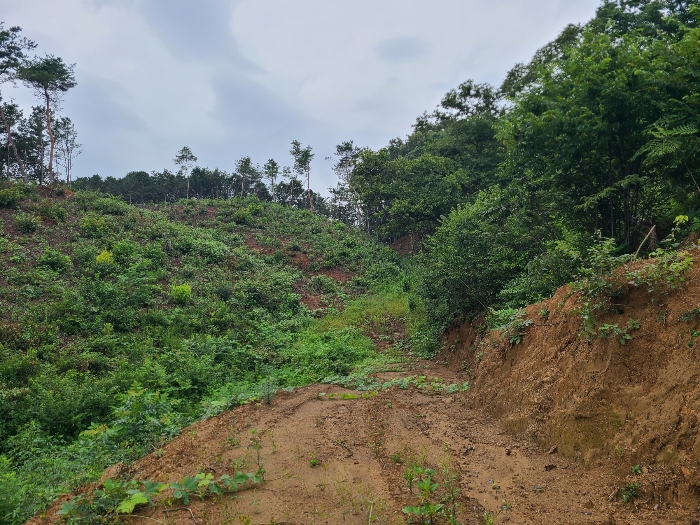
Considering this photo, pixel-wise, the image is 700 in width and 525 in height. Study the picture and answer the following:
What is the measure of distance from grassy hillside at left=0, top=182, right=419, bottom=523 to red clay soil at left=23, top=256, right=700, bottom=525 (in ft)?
5.54

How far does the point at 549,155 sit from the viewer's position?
8352 millimetres

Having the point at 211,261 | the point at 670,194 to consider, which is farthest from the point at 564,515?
the point at 211,261

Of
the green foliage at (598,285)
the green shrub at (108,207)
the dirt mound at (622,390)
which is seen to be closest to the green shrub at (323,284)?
the green shrub at (108,207)

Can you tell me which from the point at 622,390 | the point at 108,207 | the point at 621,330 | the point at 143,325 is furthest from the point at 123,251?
the point at 622,390

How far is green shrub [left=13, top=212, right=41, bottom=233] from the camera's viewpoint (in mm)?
18953

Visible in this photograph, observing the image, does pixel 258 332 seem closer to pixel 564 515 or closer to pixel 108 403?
pixel 108 403

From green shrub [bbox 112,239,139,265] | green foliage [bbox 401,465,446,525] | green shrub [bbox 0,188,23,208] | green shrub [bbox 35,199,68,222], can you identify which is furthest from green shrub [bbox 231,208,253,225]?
green foliage [bbox 401,465,446,525]

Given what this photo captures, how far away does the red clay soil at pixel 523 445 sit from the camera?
3104 millimetres

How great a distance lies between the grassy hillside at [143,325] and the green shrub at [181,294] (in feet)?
0.15

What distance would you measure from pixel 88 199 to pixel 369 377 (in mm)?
24790

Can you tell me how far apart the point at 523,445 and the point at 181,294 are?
46.6 feet

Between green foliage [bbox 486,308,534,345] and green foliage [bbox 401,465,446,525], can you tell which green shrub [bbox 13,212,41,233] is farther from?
green foliage [bbox 401,465,446,525]

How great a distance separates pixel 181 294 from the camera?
623 inches

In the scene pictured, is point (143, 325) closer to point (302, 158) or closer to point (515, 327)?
point (515, 327)
